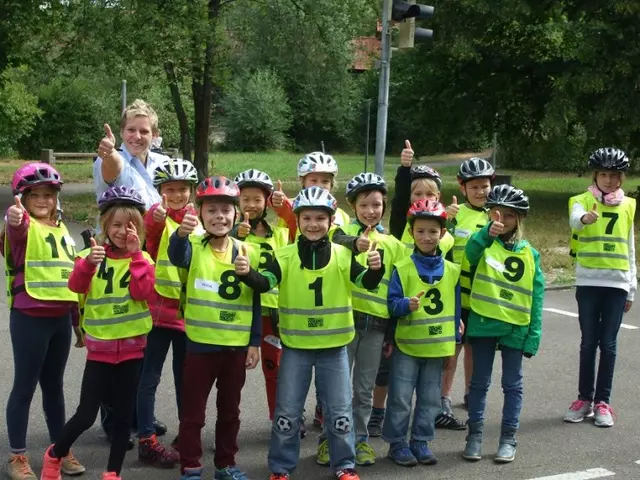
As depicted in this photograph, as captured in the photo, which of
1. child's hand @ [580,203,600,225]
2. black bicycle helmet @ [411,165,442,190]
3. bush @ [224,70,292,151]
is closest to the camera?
black bicycle helmet @ [411,165,442,190]

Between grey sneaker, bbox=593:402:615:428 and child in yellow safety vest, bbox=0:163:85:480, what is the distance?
3.83 meters

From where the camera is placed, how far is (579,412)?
6406 millimetres

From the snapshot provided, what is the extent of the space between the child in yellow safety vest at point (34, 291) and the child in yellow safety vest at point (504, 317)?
2576 millimetres

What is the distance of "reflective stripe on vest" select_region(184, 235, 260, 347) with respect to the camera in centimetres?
479

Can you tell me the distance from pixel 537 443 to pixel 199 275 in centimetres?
276

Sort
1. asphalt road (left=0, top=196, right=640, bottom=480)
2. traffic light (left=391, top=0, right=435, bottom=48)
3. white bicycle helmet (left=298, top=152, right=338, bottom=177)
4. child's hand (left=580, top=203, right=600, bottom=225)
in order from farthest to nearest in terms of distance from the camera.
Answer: traffic light (left=391, top=0, right=435, bottom=48)
child's hand (left=580, top=203, right=600, bottom=225)
white bicycle helmet (left=298, top=152, right=338, bottom=177)
asphalt road (left=0, top=196, right=640, bottom=480)

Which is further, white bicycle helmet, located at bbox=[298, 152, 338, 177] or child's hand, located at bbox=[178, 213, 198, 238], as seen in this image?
white bicycle helmet, located at bbox=[298, 152, 338, 177]

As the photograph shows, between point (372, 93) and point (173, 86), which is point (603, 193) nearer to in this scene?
point (173, 86)

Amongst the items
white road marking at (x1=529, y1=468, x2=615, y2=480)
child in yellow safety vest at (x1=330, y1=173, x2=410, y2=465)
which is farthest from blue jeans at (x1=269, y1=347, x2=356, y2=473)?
white road marking at (x1=529, y1=468, x2=615, y2=480)

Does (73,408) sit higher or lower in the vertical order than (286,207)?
lower

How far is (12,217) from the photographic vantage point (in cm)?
469

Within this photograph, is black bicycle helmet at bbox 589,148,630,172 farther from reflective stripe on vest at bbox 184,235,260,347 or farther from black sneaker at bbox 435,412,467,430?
reflective stripe on vest at bbox 184,235,260,347

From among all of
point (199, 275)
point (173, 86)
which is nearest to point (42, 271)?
point (199, 275)

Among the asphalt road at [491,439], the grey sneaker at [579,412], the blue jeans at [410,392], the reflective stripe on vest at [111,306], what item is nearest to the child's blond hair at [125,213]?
the reflective stripe on vest at [111,306]
